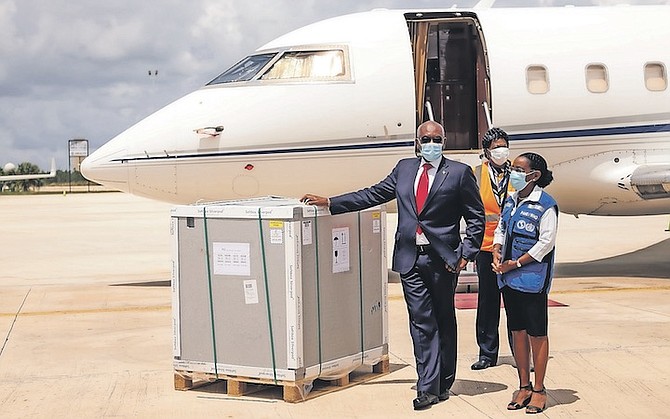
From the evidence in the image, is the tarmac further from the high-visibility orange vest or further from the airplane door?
the airplane door

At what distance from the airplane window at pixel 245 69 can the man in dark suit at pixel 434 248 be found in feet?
21.5

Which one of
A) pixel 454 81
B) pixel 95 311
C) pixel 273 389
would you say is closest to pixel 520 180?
pixel 273 389

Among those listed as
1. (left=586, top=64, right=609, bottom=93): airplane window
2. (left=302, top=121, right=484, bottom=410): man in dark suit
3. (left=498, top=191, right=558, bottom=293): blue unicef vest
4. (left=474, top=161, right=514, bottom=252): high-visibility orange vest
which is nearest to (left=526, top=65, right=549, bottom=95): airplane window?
(left=586, top=64, right=609, bottom=93): airplane window

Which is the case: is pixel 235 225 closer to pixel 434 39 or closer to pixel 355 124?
pixel 355 124

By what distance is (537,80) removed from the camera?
538 inches

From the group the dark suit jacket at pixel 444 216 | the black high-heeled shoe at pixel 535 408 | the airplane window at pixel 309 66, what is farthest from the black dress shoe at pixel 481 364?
the airplane window at pixel 309 66

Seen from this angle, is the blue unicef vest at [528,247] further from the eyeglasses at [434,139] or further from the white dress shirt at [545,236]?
the eyeglasses at [434,139]

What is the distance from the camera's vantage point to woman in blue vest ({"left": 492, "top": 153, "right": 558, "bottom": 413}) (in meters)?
6.80

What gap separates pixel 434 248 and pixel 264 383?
1749mm

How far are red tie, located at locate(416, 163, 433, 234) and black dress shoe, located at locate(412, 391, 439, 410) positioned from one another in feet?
4.13

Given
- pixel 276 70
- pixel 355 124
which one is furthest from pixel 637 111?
pixel 276 70

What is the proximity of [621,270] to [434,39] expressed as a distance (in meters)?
5.17

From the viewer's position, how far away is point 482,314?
27.9 feet

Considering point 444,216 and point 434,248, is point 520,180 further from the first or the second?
point 434,248
